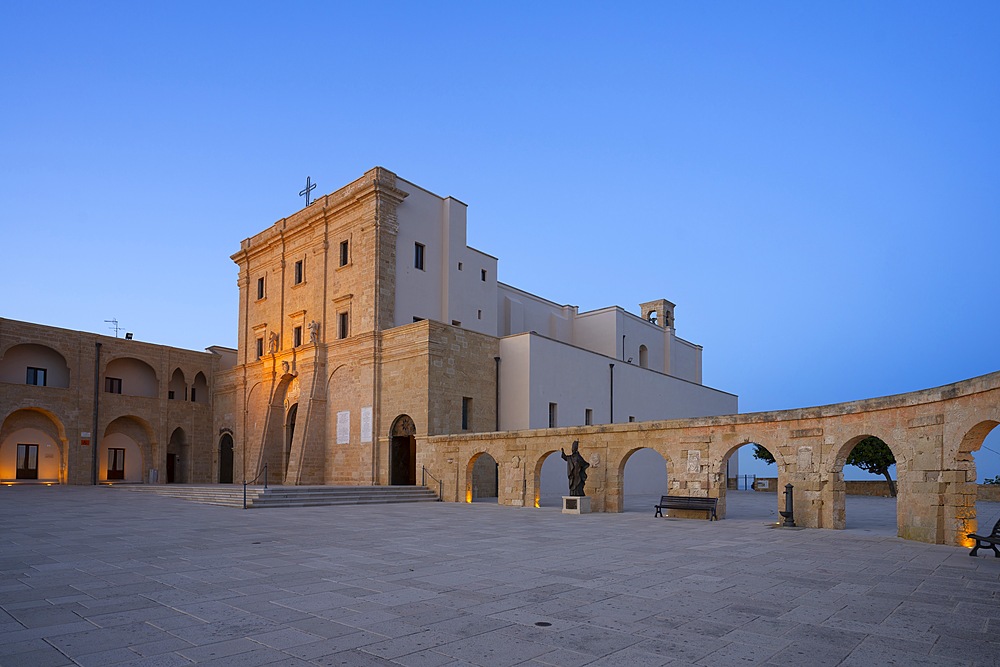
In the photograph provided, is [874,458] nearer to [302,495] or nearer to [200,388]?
[302,495]

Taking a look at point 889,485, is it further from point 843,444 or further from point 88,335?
point 88,335

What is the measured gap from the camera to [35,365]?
3275 centimetres

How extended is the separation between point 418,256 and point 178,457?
1903 centimetres

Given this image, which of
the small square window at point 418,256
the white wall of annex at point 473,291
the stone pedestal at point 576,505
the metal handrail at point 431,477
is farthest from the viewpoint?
the white wall of annex at point 473,291

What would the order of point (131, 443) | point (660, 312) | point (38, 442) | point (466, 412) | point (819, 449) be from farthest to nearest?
point (660, 312) < point (131, 443) < point (38, 442) < point (466, 412) < point (819, 449)

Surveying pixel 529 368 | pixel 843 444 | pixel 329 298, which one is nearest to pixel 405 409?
pixel 529 368

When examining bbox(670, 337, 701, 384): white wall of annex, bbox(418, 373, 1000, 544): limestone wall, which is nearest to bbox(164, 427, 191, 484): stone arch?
bbox(418, 373, 1000, 544): limestone wall

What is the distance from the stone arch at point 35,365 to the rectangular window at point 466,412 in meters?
20.2

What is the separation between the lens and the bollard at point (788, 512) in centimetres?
1506

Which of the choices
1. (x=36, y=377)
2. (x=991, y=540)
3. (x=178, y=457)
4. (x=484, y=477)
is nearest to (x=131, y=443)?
(x=178, y=457)

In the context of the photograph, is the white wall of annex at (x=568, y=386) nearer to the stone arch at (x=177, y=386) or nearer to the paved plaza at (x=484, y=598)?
the paved plaza at (x=484, y=598)

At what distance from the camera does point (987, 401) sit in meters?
11.0

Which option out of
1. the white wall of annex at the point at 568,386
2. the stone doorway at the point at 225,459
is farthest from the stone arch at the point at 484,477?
the stone doorway at the point at 225,459

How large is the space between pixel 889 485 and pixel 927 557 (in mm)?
25495
